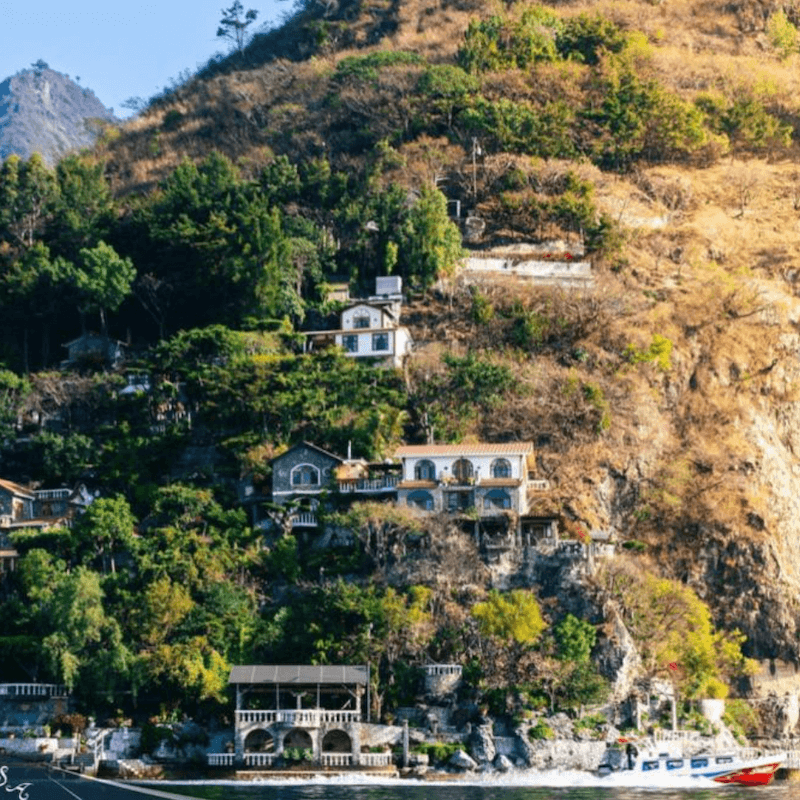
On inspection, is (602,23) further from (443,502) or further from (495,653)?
(495,653)

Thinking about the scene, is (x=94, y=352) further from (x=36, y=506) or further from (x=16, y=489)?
(x=36, y=506)

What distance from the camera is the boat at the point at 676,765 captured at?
75562 mm

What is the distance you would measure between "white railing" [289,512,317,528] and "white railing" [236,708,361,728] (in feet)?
39.2

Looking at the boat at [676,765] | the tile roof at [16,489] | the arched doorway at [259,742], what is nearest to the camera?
the boat at [676,765]

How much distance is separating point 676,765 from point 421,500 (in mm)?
Result: 17468

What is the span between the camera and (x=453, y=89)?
391ft

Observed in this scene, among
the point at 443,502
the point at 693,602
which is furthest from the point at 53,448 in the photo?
the point at 693,602

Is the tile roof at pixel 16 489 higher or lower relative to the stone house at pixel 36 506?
higher

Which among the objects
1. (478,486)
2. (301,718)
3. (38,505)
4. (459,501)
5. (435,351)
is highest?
(435,351)

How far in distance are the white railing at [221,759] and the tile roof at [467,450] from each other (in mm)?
16900

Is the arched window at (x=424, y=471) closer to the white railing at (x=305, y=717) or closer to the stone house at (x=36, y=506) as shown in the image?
the white railing at (x=305, y=717)

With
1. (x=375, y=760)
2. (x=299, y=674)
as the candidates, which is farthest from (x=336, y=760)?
A: (x=299, y=674)

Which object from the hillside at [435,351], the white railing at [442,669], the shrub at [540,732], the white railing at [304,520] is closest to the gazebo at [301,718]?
the hillside at [435,351]

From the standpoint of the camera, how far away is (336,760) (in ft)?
251
